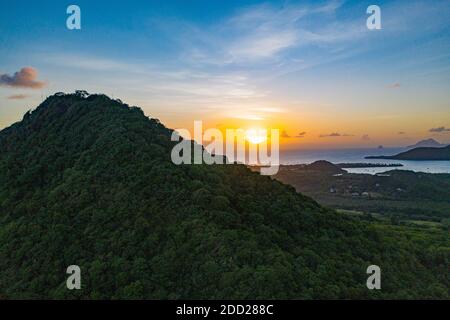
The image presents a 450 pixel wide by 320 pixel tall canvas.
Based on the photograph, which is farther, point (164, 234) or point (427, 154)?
point (427, 154)

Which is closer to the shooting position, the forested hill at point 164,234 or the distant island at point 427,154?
the forested hill at point 164,234

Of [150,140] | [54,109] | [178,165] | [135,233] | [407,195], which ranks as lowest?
[407,195]

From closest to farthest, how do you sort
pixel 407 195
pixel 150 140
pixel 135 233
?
1. pixel 135 233
2. pixel 150 140
3. pixel 407 195

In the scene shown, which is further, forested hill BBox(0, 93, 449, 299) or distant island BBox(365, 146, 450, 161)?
distant island BBox(365, 146, 450, 161)

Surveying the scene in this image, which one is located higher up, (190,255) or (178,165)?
(178,165)
